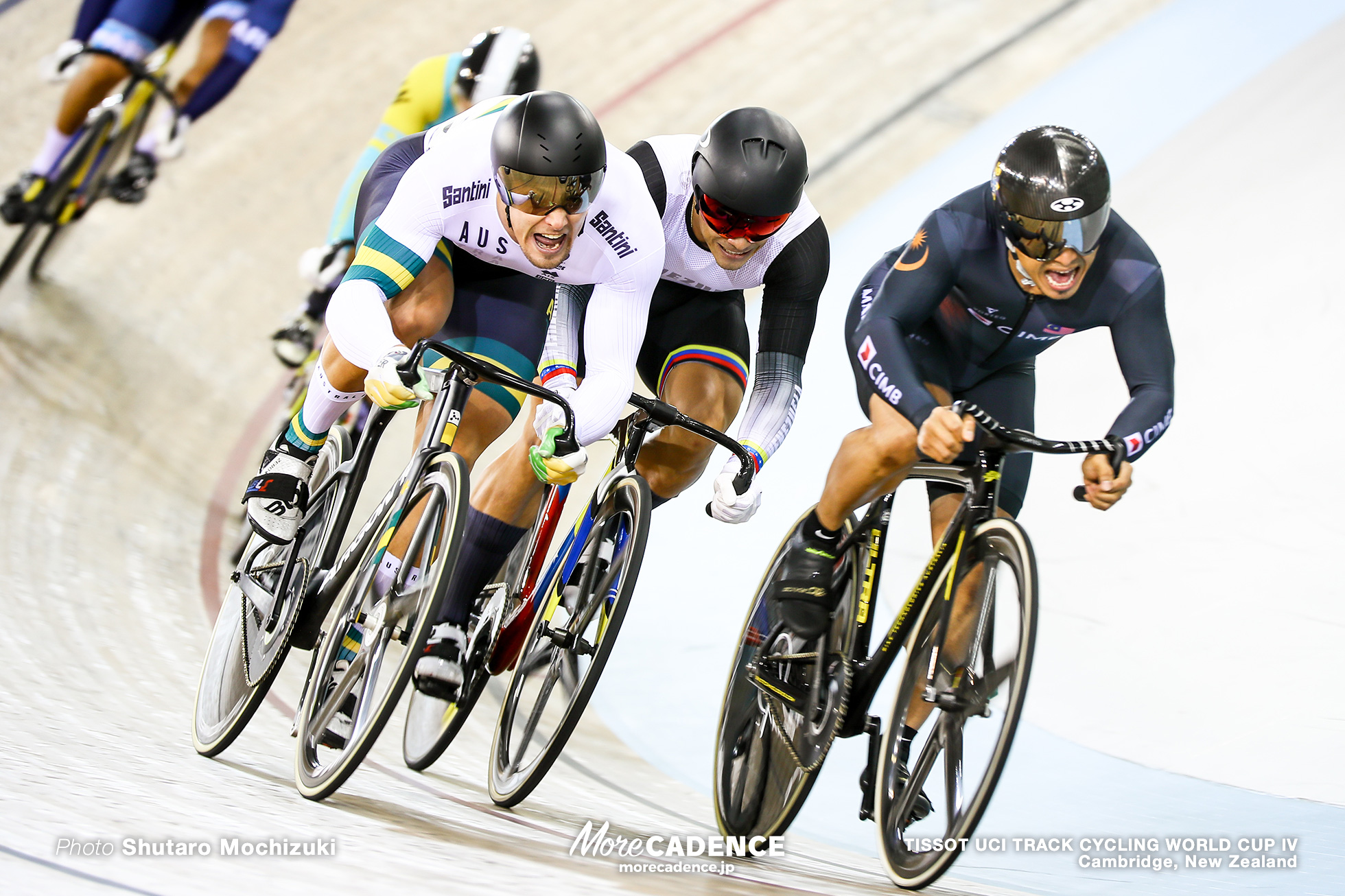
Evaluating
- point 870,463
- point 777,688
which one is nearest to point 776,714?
point 777,688

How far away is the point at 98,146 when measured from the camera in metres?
5.02

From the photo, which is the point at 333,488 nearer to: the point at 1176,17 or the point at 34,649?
the point at 34,649

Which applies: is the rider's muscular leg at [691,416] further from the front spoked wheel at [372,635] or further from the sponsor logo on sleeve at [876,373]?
the front spoked wheel at [372,635]

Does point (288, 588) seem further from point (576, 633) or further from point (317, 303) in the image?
point (317, 303)

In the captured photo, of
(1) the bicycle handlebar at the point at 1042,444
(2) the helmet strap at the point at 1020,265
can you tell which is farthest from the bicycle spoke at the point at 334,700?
(2) the helmet strap at the point at 1020,265

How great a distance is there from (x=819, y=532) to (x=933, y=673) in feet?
1.59

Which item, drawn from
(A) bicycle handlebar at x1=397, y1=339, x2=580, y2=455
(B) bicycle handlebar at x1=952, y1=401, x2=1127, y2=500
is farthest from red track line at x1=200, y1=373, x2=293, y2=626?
(B) bicycle handlebar at x1=952, y1=401, x2=1127, y2=500

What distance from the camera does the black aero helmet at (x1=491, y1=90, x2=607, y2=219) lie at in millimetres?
2398

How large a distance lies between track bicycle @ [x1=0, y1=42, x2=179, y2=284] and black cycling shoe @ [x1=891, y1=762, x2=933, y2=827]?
4103 millimetres

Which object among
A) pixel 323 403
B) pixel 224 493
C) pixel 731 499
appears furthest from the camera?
pixel 224 493

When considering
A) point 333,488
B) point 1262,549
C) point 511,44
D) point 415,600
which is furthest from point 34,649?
point 1262,549

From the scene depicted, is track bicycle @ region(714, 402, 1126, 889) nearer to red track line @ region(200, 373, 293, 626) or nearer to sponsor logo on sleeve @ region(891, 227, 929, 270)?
sponsor logo on sleeve @ region(891, 227, 929, 270)

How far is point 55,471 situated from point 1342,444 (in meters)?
4.52

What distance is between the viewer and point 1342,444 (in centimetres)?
444
